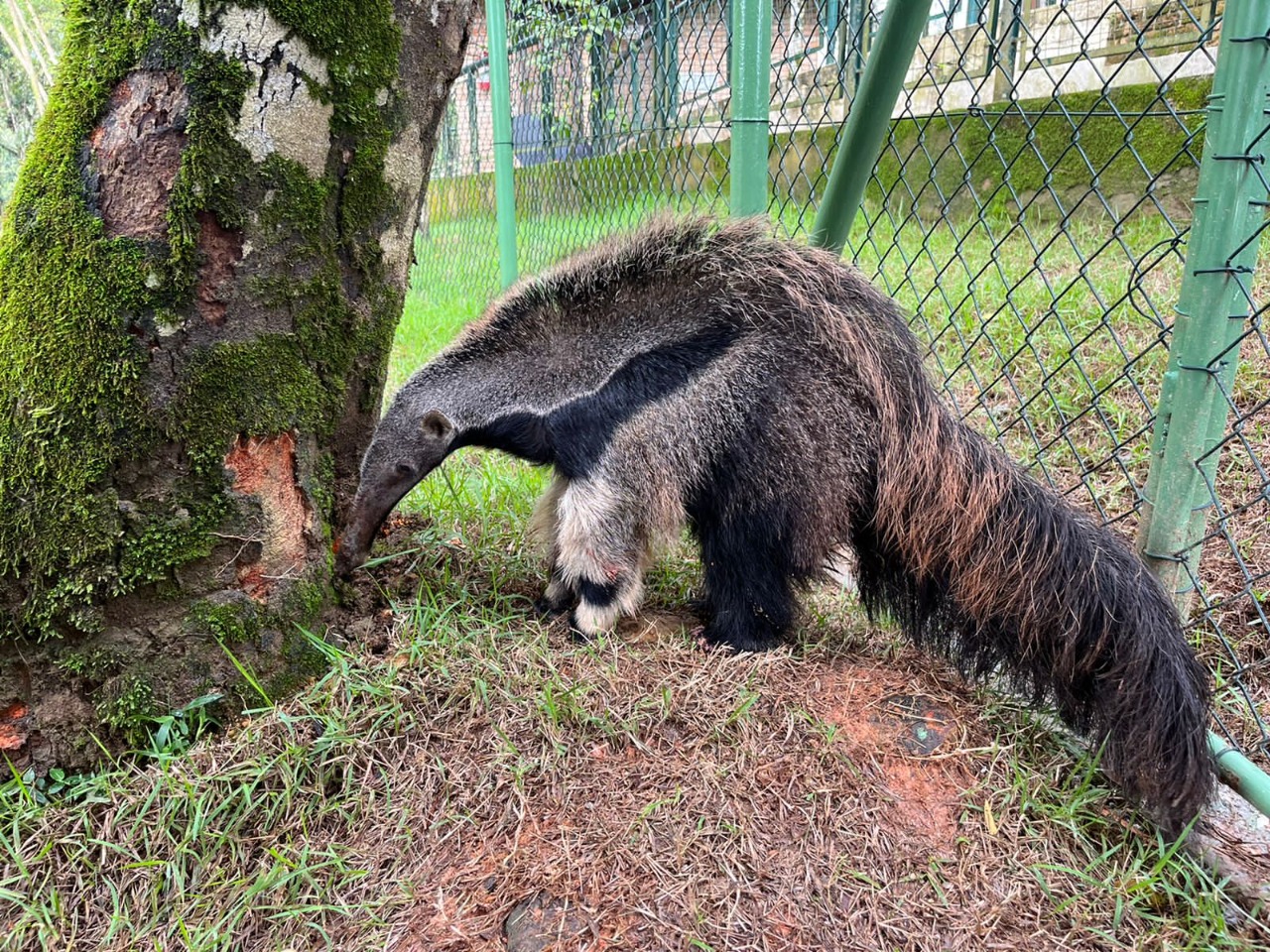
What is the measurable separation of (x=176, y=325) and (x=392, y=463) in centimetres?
105

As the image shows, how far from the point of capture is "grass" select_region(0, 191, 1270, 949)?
84.3 inches

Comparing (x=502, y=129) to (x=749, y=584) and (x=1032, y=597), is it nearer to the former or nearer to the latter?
(x=749, y=584)

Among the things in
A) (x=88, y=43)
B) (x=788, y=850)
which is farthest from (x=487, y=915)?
(x=88, y=43)

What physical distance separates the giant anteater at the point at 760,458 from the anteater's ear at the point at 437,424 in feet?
0.03

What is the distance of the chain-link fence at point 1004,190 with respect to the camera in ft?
11.6

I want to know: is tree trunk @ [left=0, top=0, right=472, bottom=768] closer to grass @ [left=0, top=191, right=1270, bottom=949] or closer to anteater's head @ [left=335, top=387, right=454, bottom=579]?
grass @ [left=0, top=191, right=1270, bottom=949]

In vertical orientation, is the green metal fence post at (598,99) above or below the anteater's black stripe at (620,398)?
above

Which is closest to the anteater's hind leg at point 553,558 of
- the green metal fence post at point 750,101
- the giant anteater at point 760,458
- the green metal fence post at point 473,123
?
the giant anteater at point 760,458

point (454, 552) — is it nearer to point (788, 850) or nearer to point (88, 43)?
point (788, 850)

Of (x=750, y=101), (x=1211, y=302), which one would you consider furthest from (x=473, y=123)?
(x=1211, y=302)

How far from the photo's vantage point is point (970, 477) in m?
2.94

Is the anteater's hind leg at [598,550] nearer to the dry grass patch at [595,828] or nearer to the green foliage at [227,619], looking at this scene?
the dry grass patch at [595,828]

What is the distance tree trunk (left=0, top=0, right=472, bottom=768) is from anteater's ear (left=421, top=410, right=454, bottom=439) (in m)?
0.69

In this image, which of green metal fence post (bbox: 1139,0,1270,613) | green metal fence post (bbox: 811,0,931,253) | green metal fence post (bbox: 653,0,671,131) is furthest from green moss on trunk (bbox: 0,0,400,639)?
green metal fence post (bbox: 653,0,671,131)
